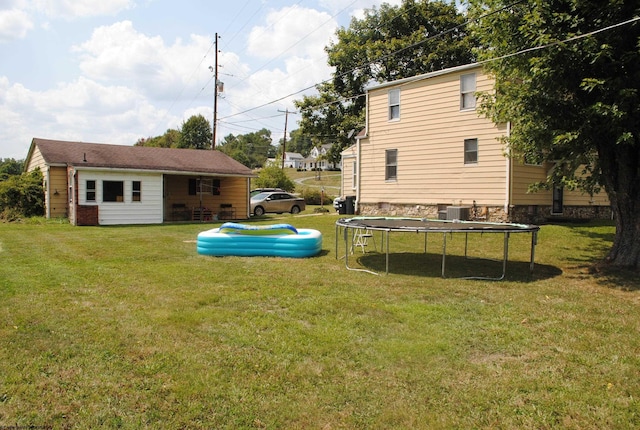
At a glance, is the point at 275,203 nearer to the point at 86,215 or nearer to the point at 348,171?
the point at 348,171

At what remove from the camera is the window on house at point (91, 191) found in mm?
17641

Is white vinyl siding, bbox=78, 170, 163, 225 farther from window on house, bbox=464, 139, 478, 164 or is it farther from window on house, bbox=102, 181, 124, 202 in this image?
window on house, bbox=464, 139, 478, 164

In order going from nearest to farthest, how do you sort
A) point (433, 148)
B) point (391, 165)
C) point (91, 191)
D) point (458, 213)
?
point (458, 213), point (433, 148), point (91, 191), point (391, 165)

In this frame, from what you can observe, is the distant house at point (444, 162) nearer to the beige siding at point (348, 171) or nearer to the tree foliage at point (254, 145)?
the beige siding at point (348, 171)

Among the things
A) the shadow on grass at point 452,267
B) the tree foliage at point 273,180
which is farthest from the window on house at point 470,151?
the tree foliage at point 273,180

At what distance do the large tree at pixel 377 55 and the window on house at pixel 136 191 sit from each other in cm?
1514

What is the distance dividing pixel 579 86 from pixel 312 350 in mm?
6662

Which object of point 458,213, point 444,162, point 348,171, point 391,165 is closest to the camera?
point 458,213

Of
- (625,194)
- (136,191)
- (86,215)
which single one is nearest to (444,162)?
(625,194)

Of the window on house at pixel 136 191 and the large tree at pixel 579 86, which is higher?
the large tree at pixel 579 86

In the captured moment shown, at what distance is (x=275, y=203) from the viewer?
2461 centimetres

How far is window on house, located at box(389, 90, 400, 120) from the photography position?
60.0ft

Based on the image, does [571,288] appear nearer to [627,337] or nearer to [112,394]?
[627,337]

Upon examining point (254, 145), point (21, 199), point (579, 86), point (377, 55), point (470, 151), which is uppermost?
point (254, 145)
